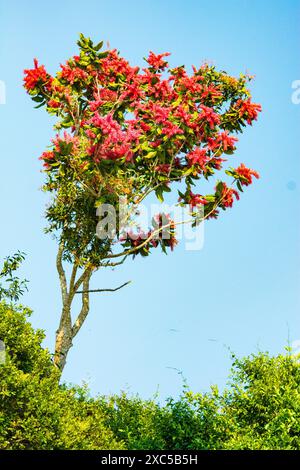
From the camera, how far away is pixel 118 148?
1612 centimetres

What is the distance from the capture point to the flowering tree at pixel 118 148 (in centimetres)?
1636

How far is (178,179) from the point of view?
17219 mm

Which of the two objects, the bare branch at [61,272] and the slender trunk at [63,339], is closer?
the slender trunk at [63,339]

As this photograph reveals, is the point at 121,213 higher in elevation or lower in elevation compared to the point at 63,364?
higher

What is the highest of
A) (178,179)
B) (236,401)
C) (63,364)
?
(178,179)

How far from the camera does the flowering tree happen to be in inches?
644

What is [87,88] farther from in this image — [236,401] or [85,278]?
[236,401]

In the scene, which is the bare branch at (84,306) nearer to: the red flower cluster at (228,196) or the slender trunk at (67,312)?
the slender trunk at (67,312)

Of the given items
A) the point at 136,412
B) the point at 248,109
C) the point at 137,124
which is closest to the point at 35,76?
the point at 137,124

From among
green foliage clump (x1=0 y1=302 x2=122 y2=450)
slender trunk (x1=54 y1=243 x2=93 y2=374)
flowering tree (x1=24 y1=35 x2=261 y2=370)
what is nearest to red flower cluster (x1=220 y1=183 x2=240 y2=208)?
flowering tree (x1=24 y1=35 x2=261 y2=370)

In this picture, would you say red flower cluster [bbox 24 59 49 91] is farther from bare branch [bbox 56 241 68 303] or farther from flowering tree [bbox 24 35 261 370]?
bare branch [bbox 56 241 68 303]

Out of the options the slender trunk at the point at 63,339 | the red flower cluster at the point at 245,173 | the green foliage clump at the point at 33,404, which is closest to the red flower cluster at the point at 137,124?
the red flower cluster at the point at 245,173
